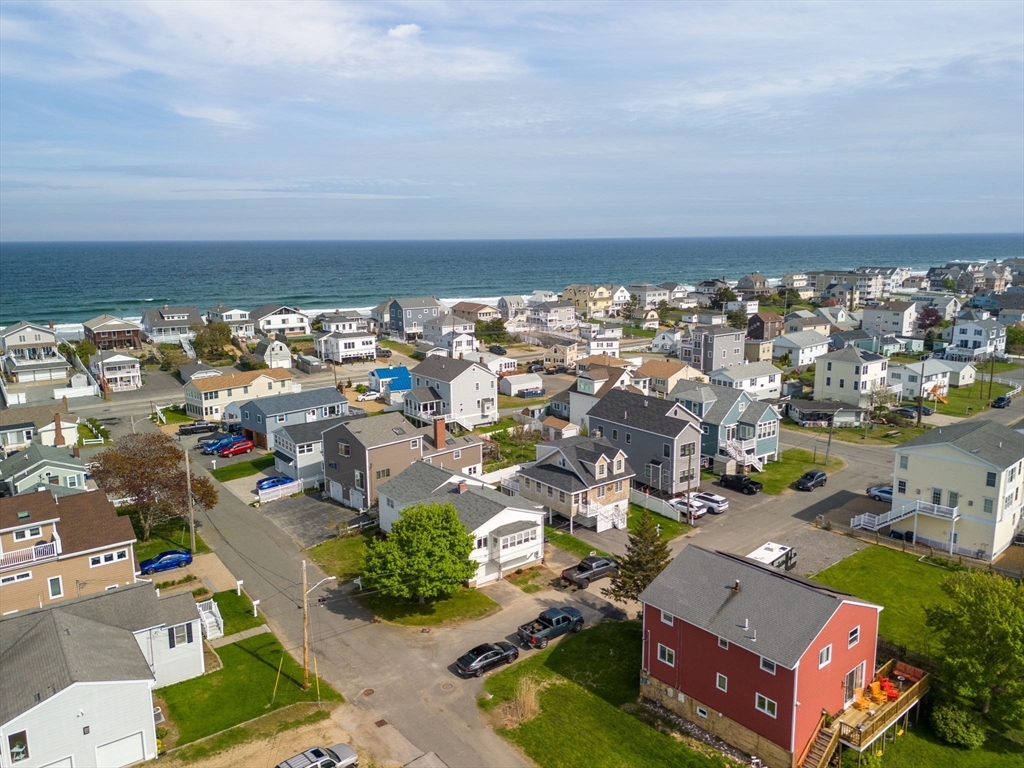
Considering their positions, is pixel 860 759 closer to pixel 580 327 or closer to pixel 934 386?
pixel 934 386

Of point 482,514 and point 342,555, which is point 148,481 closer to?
point 342,555

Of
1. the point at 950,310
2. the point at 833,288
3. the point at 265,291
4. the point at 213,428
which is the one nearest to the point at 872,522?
the point at 213,428

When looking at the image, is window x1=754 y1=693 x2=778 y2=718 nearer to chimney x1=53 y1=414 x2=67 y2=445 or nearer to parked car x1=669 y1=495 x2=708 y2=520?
parked car x1=669 y1=495 x2=708 y2=520

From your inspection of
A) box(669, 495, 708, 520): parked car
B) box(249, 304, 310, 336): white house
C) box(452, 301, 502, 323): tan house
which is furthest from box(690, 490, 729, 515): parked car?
box(249, 304, 310, 336): white house

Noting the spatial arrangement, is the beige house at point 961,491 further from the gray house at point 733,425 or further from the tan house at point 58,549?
the tan house at point 58,549

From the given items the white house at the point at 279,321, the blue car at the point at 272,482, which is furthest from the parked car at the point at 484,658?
the white house at the point at 279,321

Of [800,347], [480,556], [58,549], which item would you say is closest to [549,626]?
[480,556]

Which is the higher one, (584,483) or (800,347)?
(800,347)
